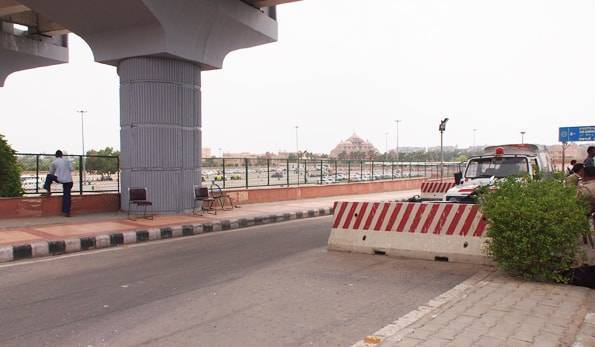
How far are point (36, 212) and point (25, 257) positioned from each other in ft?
15.3

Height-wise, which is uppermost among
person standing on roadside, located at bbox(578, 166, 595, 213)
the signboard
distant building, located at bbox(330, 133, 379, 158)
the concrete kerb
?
distant building, located at bbox(330, 133, 379, 158)

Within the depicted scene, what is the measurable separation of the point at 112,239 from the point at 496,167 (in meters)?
8.76

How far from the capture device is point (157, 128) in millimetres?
13734

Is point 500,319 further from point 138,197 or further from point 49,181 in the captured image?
point 49,181

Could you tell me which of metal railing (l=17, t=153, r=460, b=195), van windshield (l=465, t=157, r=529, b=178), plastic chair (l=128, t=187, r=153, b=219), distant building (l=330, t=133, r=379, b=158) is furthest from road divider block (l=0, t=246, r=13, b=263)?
distant building (l=330, t=133, r=379, b=158)

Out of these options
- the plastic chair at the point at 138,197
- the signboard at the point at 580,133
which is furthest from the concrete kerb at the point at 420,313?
the signboard at the point at 580,133

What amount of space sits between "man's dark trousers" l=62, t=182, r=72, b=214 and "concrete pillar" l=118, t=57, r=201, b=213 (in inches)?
61.2

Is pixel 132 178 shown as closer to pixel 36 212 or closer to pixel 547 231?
pixel 36 212

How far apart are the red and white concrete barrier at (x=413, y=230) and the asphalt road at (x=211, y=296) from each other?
0.29 m

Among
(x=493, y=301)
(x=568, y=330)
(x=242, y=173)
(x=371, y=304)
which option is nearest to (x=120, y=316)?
(x=371, y=304)

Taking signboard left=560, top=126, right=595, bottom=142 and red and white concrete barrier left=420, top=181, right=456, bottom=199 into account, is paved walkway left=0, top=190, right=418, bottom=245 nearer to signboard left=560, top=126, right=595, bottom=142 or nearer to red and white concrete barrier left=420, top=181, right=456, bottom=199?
red and white concrete barrier left=420, top=181, right=456, bottom=199

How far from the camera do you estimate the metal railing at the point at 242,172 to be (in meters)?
14.4

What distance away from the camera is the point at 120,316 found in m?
5.31

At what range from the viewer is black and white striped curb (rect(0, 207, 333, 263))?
9055mm
